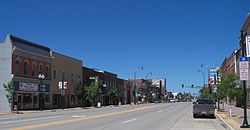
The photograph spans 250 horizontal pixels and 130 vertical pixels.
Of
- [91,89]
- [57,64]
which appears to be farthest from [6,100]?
[91,89]

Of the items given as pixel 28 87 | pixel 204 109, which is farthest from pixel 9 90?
pixel 204 109

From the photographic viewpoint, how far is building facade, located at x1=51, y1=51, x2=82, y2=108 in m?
63.5

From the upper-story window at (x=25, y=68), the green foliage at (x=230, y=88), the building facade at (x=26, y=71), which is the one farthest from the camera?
the upper-story window at (x=25, y=68)

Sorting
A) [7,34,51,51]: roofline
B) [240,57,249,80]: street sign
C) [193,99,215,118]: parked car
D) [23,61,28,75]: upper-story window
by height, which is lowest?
[193,99,215,118]: parked car

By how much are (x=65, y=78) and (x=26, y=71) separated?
14.8m

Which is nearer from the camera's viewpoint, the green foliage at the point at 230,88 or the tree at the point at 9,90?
the green foliage at the point at 230,88

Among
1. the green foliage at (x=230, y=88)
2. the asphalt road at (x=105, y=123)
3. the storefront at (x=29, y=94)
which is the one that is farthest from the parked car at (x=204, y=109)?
the storefront at (x=29, y=94)

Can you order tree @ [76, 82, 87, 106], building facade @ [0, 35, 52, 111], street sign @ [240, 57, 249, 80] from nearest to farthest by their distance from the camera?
street sign @ [240, 57, 249, 80] → building facade @ [0, 35, 52, 111] → tree @ [76, 82, 87, 106]

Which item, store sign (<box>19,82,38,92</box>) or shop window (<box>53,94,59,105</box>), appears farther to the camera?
shop window (<box>53,94,59,105</box>)

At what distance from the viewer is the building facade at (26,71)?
51.2 metres

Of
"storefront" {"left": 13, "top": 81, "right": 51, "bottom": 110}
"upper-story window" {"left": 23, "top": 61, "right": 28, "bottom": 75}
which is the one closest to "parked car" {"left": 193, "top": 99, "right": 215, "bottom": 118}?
"storefront" {"left": 13, "top": 81, "right": 51, "bottom": 110}

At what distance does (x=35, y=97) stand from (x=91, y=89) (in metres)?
16.2

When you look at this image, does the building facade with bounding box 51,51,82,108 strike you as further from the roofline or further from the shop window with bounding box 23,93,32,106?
the shop window with bounding box 23,93,32,106

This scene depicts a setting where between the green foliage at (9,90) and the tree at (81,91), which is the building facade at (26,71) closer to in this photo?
the green foliage at (9,90)
